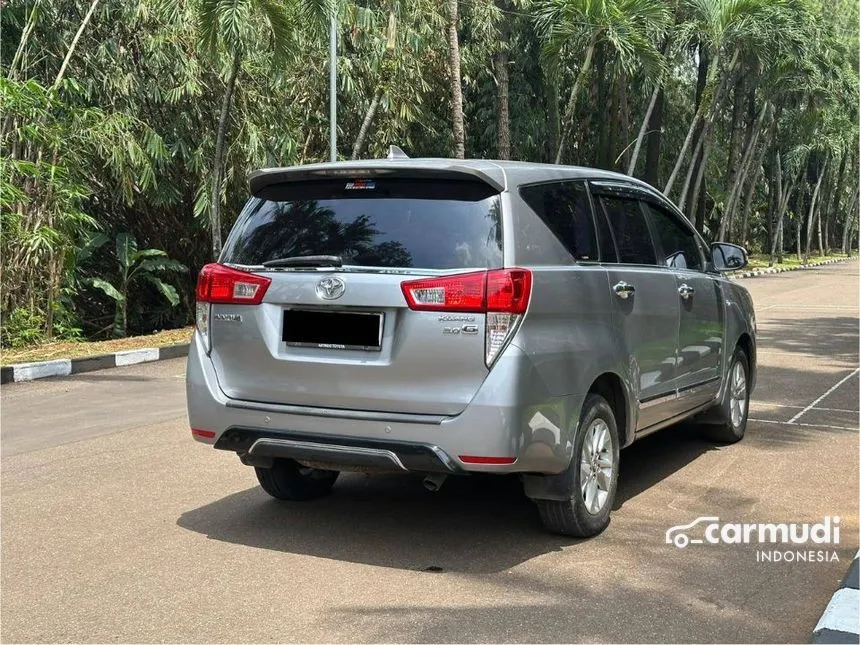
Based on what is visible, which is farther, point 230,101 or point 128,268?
point 128,268

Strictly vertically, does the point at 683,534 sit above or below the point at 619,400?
below

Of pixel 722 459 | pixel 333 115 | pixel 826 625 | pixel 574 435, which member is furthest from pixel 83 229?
pixel 826 625

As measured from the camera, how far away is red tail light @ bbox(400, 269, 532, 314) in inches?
185

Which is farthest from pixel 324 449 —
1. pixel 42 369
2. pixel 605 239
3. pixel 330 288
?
pixel 42 369

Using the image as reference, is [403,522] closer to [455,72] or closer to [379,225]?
[379,225]

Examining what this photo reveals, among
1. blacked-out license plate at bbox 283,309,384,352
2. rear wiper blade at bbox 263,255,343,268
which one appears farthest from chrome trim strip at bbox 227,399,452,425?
rear wiper blade at bbox 263,255,343,268

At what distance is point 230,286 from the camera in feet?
17.2

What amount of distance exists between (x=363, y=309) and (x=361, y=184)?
68 centimetres

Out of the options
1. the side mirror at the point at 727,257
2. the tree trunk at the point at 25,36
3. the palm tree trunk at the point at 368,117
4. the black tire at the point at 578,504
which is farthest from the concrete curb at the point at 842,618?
the palm tree trunk at the point at 368,117

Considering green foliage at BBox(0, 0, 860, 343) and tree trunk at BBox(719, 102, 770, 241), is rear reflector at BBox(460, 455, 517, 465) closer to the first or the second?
green foliage at BBox(0, 0, 860, 343)

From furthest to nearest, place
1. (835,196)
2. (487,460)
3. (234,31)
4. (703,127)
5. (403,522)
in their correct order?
1. (835,196)
2. (703,127)
3. (234,31)
4. (403,522)
5. (487,460)

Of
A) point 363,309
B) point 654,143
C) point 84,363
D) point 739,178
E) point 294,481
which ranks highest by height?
point 654,143

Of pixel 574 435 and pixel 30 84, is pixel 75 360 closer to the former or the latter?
pixel 30 84

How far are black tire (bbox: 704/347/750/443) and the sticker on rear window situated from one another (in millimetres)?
3426
